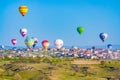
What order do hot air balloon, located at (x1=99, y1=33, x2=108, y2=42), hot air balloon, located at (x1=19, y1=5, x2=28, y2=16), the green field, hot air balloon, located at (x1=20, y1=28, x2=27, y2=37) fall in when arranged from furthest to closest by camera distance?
hot air balloon, located at (x1=99, y1=33, x2=108, y2=42) < hot air balloon, located at (x1=20, y1=28, x2=27, y2=37) < hot air balloon, located at (x1=19, y1=5, x2=28, y2=16) < the green field

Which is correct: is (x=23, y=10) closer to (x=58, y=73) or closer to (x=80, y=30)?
(x=58, y=73)

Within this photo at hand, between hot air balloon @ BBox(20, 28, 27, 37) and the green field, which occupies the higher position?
hot air balloon @ BBox(20, 28, 27, 37)

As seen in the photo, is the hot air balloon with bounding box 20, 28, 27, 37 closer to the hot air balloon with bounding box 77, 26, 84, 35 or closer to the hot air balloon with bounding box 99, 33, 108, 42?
the hot air balloon with bounding box 77, 26, 84, 35

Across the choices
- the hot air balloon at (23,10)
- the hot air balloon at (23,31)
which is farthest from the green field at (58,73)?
the hot air balloon at (23,31)

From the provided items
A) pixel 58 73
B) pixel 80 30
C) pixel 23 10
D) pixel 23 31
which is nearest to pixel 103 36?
pixel 80 30

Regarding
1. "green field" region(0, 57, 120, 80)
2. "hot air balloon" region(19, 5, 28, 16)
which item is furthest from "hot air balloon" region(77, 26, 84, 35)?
"hot air balloon" region(19, 5, 28, 16)

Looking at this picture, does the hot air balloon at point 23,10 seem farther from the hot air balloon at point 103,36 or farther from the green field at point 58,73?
the hot air balloon at point 103,36

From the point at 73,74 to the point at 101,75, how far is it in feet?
36.5

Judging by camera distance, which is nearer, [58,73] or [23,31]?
[58,73]

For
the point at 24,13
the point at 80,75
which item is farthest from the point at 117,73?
the point at 24,13

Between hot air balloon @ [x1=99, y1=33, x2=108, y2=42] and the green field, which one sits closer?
→ the green field

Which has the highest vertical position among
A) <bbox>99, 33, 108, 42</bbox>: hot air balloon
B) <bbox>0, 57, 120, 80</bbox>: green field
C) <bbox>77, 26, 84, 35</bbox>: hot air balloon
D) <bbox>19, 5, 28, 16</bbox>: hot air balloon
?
<bbox>19, 5, 28, 16</bbox>: hot air balloon

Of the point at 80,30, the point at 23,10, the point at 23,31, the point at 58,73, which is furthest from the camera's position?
the point at 23,31

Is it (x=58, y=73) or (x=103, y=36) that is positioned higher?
(x=103, y=36)
